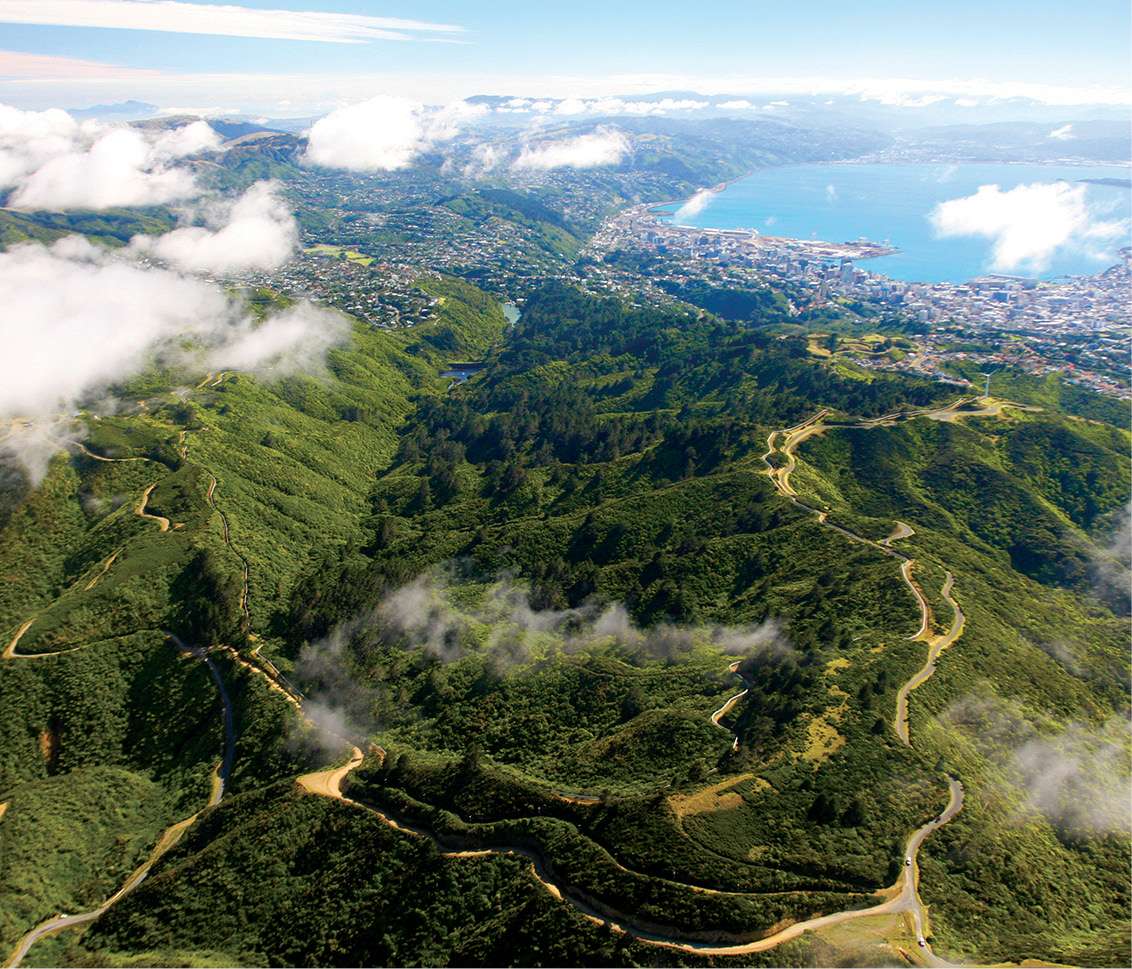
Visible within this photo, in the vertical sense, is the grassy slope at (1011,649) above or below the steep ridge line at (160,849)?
above

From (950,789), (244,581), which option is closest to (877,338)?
(950,789)

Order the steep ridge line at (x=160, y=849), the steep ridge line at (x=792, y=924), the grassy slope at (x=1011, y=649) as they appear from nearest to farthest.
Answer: the steep ridge line at (x=792, y=924), the grassy slope at (x=1011, y=649), the steep ridge line at (x=160, y=849)

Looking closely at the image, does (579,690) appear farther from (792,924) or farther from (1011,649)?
(1011,649)

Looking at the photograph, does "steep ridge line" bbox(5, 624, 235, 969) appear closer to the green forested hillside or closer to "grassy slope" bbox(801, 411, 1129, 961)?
the green forested hillside

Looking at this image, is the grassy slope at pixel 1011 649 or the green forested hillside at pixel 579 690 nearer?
the grassy slope at pixel 1011 649

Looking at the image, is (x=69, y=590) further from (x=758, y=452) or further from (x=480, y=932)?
(x=758, y=452)

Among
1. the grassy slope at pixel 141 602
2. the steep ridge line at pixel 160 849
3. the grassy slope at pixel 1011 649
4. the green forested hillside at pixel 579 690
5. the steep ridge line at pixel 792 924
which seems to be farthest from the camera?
the grassy slope at pixel 141 602

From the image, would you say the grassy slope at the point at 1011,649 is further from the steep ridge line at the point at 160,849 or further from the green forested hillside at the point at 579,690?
the steep ridge line at the point at 160,849

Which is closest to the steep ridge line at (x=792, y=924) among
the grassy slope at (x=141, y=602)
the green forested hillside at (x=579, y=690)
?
the green forested hillside at (x=579, y=690)

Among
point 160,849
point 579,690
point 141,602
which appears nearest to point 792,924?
point 579,690
